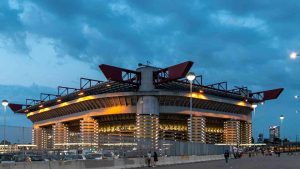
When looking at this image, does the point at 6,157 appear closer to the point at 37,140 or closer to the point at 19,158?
the point at 19,158

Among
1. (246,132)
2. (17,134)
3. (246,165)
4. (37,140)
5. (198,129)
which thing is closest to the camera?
(17,134)

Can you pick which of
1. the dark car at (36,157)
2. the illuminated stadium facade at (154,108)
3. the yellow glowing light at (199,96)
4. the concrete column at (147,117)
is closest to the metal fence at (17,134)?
the dark car at (36,157)

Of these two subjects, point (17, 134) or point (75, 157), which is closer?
point (75, 157)

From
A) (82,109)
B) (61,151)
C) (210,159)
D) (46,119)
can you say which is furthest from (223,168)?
(46,119)

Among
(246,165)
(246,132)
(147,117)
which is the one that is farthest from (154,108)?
(246,165)

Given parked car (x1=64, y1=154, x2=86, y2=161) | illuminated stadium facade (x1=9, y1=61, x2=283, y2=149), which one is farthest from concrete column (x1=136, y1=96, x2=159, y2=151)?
parked car (x1=64, y1=154, x2=86, y2=161)

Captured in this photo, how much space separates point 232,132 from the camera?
119062 millimetres

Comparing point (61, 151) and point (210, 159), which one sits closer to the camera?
point (61, 151)

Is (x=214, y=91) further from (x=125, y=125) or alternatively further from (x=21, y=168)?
(x=21, y=168)

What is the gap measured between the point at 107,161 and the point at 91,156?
1.67 m

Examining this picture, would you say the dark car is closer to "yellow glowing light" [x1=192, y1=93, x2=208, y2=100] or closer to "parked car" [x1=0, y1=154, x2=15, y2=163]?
"parked car" [x1=0, y1=154, x2=15, y2=163]

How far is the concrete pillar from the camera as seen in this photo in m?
118

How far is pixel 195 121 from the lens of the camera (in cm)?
10825

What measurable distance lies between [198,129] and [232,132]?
14.7m
